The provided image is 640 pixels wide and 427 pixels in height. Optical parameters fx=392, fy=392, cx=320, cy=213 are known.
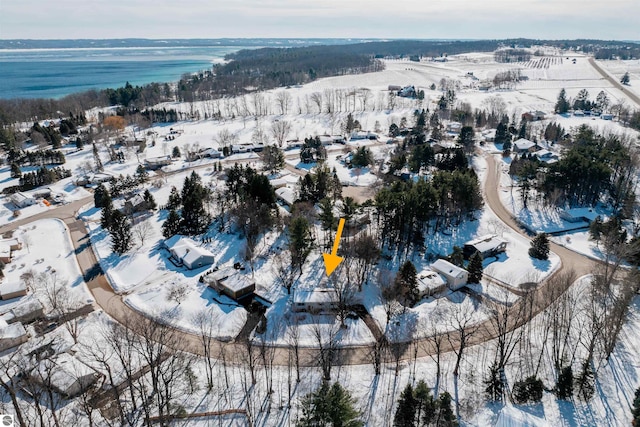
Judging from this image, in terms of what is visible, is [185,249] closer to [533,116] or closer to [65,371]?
[65,371]

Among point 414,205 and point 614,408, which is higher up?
point 414,205

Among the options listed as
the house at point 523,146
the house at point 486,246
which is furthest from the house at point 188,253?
the house at point 523,146

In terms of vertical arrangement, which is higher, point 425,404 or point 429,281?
point 425,404

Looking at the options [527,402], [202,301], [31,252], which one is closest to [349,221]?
[202,301]

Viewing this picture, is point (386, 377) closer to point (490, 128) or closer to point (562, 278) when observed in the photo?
point (562, 278)

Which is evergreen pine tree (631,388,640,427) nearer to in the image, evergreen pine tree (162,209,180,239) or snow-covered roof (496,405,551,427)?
snow-covered roof (496,405,551,427)

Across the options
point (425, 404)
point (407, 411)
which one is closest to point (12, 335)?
point (407, 411)

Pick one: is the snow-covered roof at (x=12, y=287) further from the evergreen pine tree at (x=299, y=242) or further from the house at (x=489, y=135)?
the house at (x=489, y=135)
